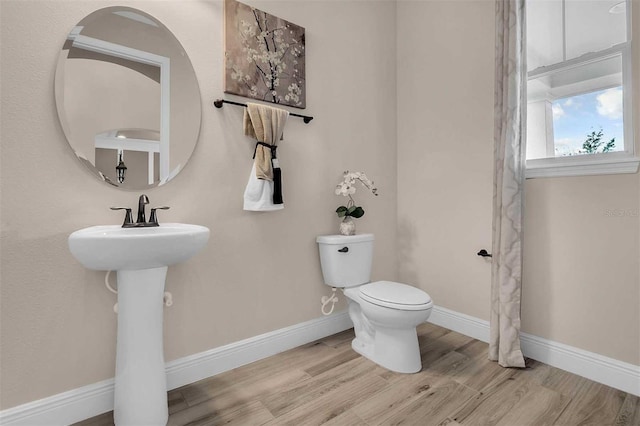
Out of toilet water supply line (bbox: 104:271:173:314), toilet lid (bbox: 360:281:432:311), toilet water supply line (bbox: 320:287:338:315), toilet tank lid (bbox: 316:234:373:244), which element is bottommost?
toilet water supply line (bbox: 320:287:338:315)

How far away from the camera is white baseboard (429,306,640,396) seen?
5.12ft

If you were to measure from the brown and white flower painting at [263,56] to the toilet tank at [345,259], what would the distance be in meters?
0.92

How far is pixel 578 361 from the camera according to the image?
5.63 ft

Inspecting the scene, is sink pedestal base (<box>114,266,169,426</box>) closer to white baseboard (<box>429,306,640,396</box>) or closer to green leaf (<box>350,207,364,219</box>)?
green leaf (<box>350,207,364,219</box>)

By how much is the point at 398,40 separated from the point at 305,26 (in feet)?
3.12

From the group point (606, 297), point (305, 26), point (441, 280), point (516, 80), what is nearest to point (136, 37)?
point (305, 26)

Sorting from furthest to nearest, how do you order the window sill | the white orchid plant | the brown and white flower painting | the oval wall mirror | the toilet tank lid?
the white orchid plant
the toilet tank lid
the brown and white flower painting
the window sill
the oval wall mirror

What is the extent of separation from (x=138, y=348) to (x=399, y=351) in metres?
1.29

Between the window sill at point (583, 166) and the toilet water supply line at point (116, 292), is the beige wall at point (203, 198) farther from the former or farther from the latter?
the window sill at point (583, 166)

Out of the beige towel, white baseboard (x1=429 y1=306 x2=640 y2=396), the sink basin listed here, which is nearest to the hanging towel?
the beige towel

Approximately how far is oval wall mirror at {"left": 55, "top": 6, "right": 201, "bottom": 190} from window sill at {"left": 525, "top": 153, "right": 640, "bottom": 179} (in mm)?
1953

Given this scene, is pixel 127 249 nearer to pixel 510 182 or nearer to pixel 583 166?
pixel 510 182

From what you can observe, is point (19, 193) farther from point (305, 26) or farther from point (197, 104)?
point (305, 26)

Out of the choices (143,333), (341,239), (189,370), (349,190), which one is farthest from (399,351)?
(143,333)
